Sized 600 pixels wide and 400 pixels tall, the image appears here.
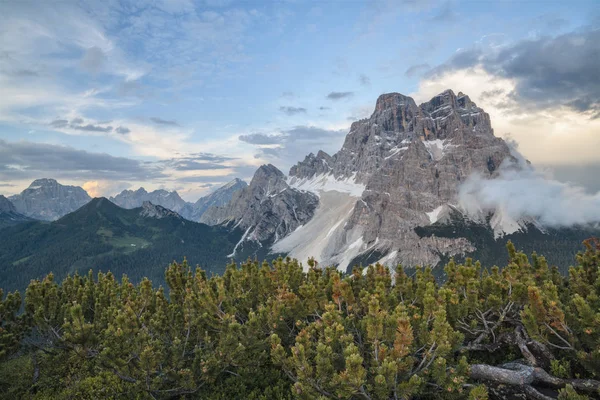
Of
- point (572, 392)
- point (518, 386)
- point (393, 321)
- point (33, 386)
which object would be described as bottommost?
point (33, 386)

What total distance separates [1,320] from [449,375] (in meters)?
31.4

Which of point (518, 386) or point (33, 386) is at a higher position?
point (518, 386)

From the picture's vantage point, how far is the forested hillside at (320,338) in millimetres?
14312

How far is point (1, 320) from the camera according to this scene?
80.8ft

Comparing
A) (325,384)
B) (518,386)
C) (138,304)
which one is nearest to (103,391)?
(138,304)

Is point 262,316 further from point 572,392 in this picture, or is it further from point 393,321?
point 572,392

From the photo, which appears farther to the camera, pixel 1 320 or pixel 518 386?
pixel 1 320

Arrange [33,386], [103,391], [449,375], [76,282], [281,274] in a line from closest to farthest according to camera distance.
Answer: [449,375]
[103,391]
[33,386]
[281,274]
[76,282]

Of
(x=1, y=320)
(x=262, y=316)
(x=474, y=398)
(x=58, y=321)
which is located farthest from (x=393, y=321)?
(x=1, y=320)

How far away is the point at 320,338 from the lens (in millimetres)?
15422

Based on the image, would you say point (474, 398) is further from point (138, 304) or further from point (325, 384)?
point (138, 304)

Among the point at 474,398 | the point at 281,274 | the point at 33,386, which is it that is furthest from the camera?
the point at 281,274

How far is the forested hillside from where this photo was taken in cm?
1431

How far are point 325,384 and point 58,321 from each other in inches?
855
